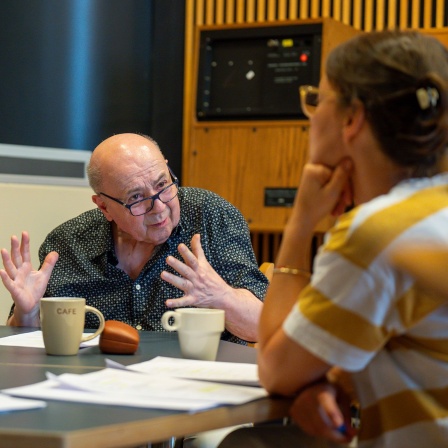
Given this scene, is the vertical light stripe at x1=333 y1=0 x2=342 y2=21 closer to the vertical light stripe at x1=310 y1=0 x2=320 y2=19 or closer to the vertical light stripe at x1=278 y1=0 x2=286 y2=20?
the vertical light stripe at x1=310 y1=0 x2=320 y2=19

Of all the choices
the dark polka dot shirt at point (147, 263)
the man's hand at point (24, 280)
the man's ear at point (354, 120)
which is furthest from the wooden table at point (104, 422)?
the dark polka dot shirt at point (147, 263)

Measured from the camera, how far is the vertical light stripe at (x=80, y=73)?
15.9 feet

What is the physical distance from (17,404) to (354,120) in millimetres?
681

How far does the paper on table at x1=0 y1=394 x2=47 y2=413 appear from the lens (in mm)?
1336

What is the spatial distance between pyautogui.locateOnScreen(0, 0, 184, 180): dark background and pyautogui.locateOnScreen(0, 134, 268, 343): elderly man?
1839mm

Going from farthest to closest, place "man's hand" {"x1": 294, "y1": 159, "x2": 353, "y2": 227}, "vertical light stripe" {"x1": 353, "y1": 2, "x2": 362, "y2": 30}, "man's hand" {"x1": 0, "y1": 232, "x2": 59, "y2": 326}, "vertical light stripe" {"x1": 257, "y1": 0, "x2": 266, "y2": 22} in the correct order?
"vertical light stripe" {"x1": 257, "y1": 0, "x2": 266, "y2": 22} → "vertical light stripe" {"x1": 353, "y1": 2, "x2": 362, "y2": 30} → "man's hand" {"x1": 0, "y1": 232, "x2": 59, "y2": 326} → "man's hand" {"x1": 294, "y1": 159, "x2": 353, "y2": 227}

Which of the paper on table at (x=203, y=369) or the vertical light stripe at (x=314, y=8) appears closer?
the paper on table at (x=203, y=369)

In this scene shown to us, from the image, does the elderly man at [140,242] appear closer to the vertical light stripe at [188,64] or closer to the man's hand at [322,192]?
the man's hand at [322,192]

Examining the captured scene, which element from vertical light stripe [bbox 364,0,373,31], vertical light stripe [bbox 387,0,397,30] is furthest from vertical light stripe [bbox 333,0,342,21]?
vertical light stripe [bbox 387,0,397,30]

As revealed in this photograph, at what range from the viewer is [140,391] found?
1468mm

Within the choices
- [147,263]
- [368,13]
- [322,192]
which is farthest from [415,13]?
[322,192]

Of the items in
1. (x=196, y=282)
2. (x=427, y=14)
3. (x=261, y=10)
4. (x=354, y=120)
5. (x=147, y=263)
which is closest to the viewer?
(x=354, y=120)

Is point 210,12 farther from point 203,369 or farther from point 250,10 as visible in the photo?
point 203,369

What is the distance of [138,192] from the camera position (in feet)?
9.04
